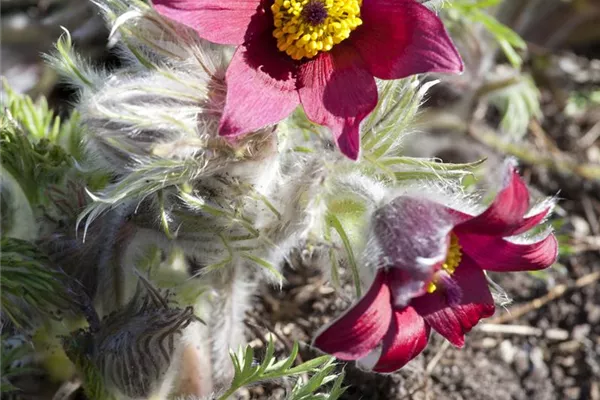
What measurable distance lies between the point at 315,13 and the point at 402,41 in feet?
0.47

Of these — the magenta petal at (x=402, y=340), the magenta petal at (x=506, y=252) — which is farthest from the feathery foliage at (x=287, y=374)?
the magenta petal at (x=506, y=252)

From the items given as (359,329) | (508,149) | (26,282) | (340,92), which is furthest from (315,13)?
(508,149)

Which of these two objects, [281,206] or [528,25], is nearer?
[281,206]

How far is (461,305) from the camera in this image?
1.23 meters

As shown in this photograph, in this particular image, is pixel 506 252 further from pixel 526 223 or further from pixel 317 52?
pixel 317 52

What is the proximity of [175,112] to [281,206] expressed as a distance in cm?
25

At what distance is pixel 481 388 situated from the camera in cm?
181

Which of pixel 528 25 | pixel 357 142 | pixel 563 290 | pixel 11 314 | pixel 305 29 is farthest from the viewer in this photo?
pixel 528 25

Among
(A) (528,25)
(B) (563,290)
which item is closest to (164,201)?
(B) (563,290)

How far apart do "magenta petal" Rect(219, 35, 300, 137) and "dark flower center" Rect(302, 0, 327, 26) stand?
7 cm

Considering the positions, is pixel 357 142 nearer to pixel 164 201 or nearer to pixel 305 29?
pixel 305 29

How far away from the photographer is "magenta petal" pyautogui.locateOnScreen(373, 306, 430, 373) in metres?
1.15

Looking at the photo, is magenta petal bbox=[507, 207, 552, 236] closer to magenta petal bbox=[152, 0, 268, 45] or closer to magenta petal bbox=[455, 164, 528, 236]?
magenta petal bbox=[455, 164, 528, 236]

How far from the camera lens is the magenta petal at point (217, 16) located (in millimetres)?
1182
